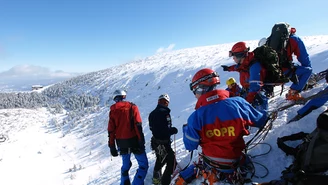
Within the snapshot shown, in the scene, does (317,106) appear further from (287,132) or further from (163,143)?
(163,143)

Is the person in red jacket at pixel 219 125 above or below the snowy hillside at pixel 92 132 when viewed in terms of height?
above

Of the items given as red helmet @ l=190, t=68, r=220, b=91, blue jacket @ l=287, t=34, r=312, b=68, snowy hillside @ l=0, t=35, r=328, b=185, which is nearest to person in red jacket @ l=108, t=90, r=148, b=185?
snowy hillside @ l=0, t=35, r=328, b=185

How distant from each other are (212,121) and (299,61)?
451cm

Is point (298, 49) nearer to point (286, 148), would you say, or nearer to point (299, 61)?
point (299, 61)

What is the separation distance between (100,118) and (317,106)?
→ 33238 millimetres

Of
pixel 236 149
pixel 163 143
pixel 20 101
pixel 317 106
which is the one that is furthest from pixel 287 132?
pixel 20 101

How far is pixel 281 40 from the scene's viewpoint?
6.10 meters

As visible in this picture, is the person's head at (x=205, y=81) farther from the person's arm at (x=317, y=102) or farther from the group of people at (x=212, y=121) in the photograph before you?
the person's arm at (x=317, y=102)

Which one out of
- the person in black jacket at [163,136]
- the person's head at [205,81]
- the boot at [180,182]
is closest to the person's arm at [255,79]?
the person's head at [205,81]

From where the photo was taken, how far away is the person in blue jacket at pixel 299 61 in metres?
6.15

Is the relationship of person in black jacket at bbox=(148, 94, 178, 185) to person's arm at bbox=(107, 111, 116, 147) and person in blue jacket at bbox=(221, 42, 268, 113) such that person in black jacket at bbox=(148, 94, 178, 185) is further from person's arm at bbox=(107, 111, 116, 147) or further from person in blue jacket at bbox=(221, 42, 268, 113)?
person in blue jacket at bbox=(221, 42, 268, 113)

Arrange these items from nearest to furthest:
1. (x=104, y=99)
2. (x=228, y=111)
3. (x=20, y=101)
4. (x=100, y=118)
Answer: (x=228, y=111) < (x=100, y=118) < (x=104, y=99) < (x=20, y=101)

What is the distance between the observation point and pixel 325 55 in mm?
18578

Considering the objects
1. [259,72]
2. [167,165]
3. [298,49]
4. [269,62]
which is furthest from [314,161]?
[298,49]
